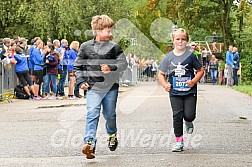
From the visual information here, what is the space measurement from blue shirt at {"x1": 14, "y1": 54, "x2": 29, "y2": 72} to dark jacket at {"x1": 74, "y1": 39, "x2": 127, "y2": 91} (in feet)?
35.3

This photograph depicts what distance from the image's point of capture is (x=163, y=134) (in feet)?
33.4

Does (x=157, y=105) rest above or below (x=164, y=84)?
below

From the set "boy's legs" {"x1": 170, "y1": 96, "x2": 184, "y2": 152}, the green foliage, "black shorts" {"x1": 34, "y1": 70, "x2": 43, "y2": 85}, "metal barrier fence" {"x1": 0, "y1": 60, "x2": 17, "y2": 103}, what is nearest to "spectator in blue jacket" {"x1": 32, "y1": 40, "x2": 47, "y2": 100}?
"black shorts" {"x1": 34, "y1": 70, "x2": 43, "y2": 85}

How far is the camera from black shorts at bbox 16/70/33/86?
18.8m

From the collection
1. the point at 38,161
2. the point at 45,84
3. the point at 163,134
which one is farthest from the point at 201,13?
the point at 38,161

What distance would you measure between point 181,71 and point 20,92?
11.4 m

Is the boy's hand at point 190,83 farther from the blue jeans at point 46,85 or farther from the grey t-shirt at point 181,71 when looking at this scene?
the blue jeans at point 46,85

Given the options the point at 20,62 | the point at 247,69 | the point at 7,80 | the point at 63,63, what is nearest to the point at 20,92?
the point at 7,80

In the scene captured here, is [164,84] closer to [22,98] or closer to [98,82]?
[98,82]

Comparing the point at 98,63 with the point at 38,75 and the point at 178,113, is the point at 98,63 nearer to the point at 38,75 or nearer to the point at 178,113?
the point at 178,113

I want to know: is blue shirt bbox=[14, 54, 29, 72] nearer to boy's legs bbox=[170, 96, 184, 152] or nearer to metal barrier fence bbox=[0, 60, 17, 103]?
metal barrier fence bbox=[0, 60, 17, 103]

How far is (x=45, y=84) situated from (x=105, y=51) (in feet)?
39.1

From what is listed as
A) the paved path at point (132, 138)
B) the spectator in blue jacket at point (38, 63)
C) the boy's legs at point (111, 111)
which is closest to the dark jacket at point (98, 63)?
the boy's legs at point (111, 111)

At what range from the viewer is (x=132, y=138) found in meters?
9.72
